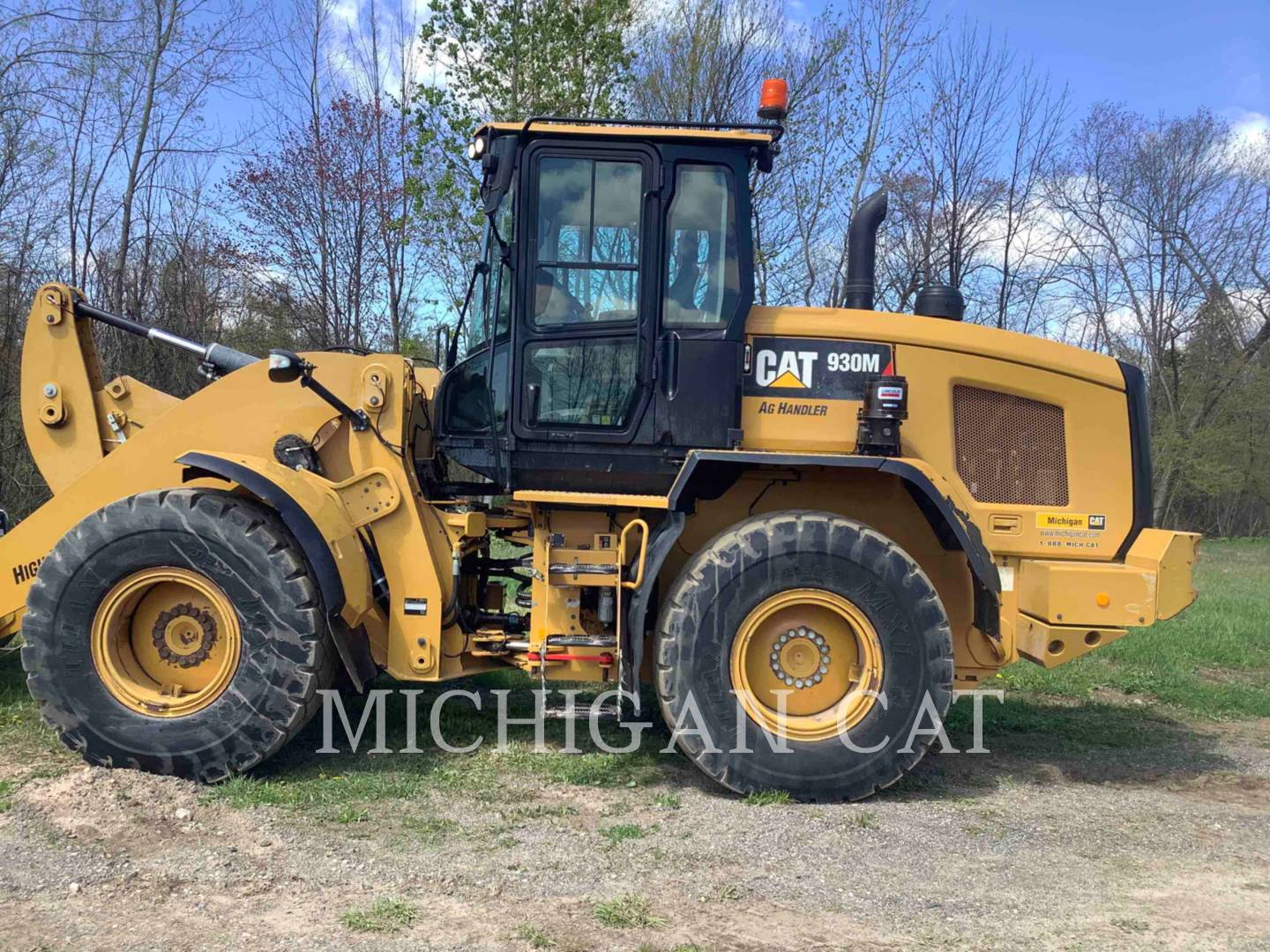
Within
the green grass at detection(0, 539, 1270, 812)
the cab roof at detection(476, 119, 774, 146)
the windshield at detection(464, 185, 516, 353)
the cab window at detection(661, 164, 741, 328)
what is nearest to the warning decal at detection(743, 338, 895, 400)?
the cab window at detection(661, 164, 741, 328)

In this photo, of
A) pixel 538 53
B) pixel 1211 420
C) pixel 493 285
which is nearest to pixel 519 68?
pixel 538 53

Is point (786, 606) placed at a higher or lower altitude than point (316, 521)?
lower

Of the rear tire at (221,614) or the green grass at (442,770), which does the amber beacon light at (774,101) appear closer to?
the rear tire at (221,614)

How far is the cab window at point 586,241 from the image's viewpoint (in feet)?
15.4

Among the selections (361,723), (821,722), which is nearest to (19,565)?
(361,723)

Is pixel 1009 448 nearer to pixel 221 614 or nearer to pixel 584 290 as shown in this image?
pixel 584 290

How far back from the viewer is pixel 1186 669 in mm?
8016

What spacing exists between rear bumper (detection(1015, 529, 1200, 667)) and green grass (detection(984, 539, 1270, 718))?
2.05 metres

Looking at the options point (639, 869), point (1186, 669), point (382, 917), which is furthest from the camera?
point (1186, 669)

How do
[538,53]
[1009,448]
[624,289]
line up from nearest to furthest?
[624,289]
[1009,448]
[538,53]

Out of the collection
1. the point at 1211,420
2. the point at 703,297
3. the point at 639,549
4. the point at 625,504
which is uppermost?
the point at 1211,420

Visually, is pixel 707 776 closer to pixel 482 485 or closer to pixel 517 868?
pixel 517 868

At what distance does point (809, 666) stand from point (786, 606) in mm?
344

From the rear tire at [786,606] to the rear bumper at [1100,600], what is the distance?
615 mm
